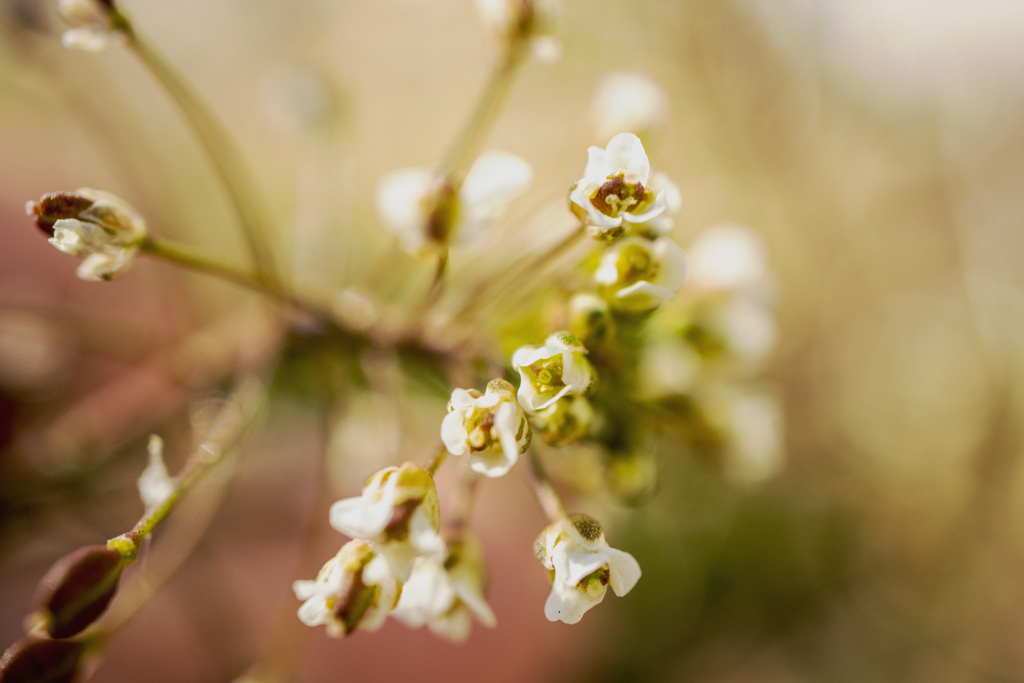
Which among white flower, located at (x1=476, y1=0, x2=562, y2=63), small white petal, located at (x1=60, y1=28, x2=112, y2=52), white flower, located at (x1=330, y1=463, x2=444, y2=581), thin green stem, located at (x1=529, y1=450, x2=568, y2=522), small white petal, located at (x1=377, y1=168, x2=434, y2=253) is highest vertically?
white flower, located at (x1=476, y1=0, x2=562, y2=63)

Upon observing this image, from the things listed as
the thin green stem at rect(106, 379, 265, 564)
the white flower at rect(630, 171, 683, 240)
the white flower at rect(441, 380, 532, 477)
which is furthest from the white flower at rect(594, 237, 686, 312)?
the thin green stem at rect(106, 379, 265, 564)

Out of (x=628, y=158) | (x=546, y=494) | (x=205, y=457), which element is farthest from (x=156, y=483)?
(x=628, y=158)

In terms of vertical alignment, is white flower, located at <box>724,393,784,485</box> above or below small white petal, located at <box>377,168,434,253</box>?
→ below

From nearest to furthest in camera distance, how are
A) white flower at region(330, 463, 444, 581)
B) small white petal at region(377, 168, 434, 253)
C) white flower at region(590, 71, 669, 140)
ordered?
1. white flower at region(330, 463, 444, 581)
2. small white petal at region(377, 168, 434, 253)
3. white flower at region(590, 71, 669, 140)

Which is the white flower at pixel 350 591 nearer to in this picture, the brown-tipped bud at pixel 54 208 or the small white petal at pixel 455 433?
the small white petal at pixel 455 433

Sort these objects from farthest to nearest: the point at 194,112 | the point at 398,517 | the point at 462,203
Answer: the point at 194,112 → the point at 462,203 → the point at 398,517

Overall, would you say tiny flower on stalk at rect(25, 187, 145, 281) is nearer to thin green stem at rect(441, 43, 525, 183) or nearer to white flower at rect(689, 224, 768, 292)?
thin green stem at rect(441, 43, 525, 183)

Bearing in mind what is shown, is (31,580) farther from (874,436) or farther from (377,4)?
(874,436)

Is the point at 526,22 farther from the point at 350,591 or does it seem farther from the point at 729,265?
the point at 350,591
